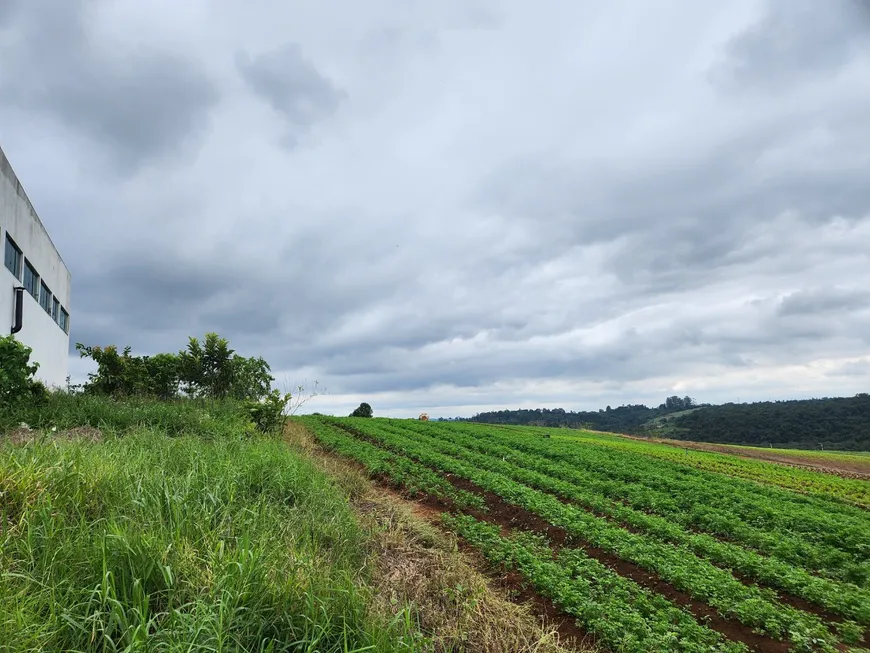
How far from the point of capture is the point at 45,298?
2255 cm

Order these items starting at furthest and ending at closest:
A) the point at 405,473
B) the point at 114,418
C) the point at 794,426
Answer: the point at 794,426 → the point at 405,473 → the point at 114,418

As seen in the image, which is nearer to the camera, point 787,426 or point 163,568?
point 163,568

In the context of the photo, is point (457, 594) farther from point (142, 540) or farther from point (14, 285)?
point (14, 285)

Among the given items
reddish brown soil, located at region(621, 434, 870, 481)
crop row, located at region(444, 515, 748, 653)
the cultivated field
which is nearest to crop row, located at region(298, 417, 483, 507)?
the cultivated field

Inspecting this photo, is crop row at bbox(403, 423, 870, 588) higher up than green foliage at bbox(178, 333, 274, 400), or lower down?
lower down

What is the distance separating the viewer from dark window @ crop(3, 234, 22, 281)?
16328 mm

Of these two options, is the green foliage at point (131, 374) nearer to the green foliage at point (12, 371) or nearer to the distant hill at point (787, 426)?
the green foliage at point (12, 371)

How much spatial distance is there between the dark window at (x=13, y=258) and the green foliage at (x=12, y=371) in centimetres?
749

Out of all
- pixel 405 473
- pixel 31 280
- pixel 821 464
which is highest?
pixel 31 280

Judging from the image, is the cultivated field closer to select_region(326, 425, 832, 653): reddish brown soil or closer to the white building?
select_region(326, 425, 832, 653): reddish brown soil

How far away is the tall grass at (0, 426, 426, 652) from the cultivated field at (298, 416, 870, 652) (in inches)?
115

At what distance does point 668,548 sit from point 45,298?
27.4 metres

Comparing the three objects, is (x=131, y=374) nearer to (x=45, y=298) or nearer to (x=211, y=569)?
(x=45, y=298)

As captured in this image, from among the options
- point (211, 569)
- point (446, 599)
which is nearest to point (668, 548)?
point (446, 599)
